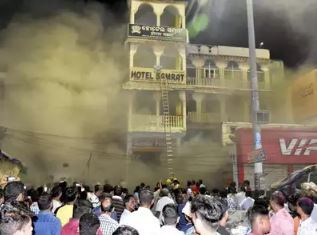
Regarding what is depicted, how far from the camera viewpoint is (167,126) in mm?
21453

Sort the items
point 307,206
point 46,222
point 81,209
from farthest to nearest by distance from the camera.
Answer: point 307,206 < point 46,222 < point 81,209

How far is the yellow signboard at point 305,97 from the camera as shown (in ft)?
82.1

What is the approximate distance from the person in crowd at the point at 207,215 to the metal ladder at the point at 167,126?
61.1ft

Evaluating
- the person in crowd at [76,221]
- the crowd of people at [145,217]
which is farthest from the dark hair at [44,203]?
the person in crowd at [76,221]

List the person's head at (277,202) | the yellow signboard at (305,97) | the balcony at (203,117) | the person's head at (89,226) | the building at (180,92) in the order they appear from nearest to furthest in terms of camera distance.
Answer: the person's head at (89,226), the person's head at (277,202), the building at (180,92), the balcony at (203,117), the yellow signboard at (305,97)

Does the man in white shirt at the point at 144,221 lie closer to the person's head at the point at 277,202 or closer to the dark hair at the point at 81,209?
the dark hair at the point at 81,209

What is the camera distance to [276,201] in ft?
15.6

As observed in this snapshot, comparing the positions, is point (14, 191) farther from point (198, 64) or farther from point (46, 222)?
point (198, 64)

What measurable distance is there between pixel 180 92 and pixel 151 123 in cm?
254

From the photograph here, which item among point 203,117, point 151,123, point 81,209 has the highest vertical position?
point 203,117

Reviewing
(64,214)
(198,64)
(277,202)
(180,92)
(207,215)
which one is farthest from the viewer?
(198,64)

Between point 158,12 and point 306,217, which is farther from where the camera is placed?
point 158,12

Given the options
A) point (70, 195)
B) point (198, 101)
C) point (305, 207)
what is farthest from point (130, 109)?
point (305, 207)

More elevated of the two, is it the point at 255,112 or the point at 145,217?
the point at 255,112
